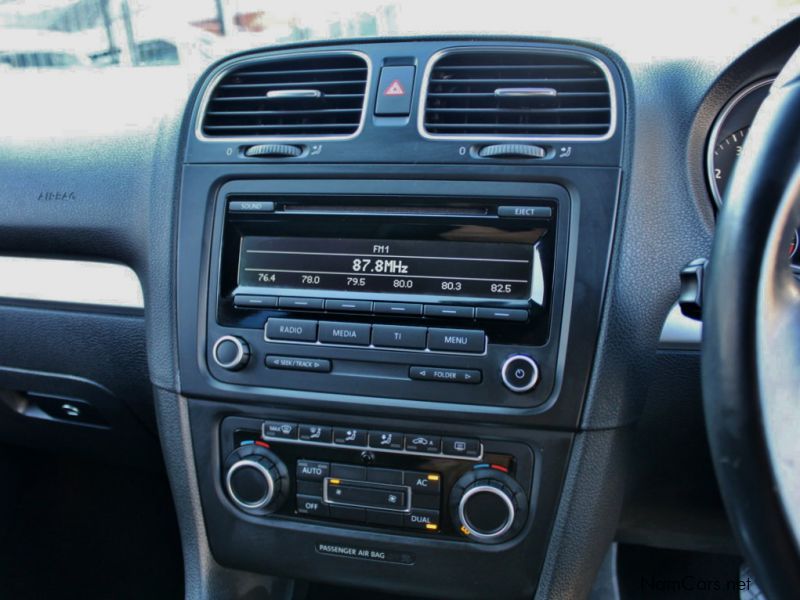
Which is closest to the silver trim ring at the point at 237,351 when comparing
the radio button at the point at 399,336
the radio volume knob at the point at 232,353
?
the radio volume knob at the point at 232,353

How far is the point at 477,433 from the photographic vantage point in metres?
1.15

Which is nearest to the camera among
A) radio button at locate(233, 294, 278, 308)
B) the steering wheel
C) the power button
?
the steering wheel

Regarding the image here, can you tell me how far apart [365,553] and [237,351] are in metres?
0.40

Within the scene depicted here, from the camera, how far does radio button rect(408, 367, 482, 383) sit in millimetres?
1107

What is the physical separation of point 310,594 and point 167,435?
0.65 metres

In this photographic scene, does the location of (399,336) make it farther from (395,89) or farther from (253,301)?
(395,89)

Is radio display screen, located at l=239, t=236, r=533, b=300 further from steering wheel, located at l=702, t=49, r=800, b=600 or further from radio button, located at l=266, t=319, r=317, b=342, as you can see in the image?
steering wheel, located at l=702, t=49, r=800, b=600

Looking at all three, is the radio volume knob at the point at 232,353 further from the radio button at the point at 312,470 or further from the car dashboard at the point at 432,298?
the radio button at the point at 312,470

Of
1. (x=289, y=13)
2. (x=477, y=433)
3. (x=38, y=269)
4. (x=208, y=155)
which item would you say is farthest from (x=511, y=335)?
(x=38, y=269)

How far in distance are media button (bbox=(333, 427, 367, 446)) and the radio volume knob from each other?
0.19m

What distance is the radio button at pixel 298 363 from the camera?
3.84 feet

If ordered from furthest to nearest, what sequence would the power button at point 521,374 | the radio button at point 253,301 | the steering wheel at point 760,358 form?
the radio button at point 253,301 < the power button at point 521,374 < the steering wheel at point 760,358

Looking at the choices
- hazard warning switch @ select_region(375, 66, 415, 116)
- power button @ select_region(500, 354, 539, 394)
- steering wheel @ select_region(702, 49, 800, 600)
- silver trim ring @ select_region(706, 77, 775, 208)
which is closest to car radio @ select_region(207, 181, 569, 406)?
power button @ select_region(500, 354, 539, 394)

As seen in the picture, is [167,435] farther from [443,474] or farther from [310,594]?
[310,594]
